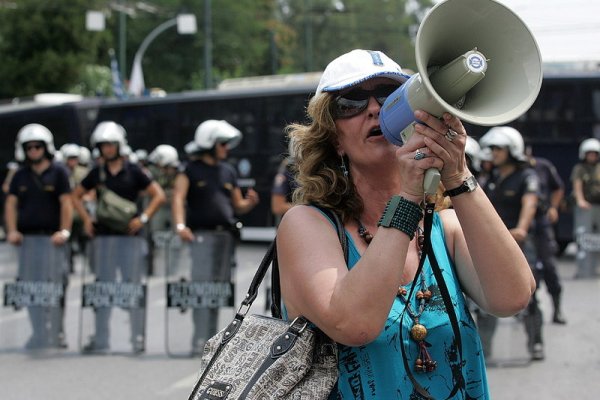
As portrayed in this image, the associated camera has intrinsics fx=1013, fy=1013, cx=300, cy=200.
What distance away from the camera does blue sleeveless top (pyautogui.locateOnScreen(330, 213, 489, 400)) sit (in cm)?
237

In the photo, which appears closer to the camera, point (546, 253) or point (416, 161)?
point (416, 161)

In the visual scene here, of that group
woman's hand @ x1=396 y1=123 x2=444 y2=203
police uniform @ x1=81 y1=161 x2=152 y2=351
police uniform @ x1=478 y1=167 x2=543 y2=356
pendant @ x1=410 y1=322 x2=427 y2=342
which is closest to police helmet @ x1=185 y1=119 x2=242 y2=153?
police uniform @ x1=81 y1=161 x2=152 y2=351

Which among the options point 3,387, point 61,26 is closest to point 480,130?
point 3,387

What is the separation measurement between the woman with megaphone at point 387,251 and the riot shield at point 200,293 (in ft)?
19.8

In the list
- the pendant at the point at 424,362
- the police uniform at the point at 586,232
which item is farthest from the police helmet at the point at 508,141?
the pendant at the point at 424,362

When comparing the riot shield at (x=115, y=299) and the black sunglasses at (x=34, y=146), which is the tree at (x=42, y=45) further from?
the riot shield at (x=115, y=299)

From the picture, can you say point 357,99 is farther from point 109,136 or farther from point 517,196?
point 109,136

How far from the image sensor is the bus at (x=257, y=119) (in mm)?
18016

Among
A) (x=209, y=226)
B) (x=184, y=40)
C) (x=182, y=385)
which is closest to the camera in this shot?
(x=182, y=385)

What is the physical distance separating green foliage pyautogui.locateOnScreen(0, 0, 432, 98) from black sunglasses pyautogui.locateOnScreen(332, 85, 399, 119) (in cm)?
2834

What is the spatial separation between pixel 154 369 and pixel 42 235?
172cm

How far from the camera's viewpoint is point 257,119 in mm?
20938

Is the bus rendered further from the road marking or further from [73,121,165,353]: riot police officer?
the road marking

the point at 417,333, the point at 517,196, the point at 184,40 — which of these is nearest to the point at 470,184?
the point at 417,333
